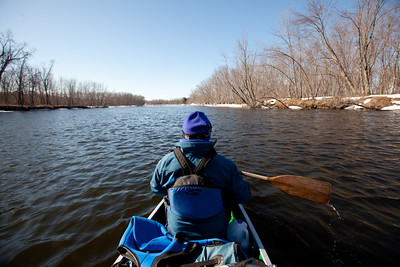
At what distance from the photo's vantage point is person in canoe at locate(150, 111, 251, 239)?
5.32 ft

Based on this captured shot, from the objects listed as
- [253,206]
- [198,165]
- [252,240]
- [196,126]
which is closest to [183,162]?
[198,165]

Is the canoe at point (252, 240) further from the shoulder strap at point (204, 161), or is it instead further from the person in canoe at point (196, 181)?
the shoulder strap at point (204, 161)

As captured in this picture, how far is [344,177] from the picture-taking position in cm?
418

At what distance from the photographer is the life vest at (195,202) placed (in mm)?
1603

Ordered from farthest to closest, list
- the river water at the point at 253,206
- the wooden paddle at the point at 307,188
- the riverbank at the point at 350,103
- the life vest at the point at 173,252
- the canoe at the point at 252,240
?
1. the riverbank at the point at 350,103
2. the wooden paddle at the point at 307,188
3. the river water at the point at 253,206
4. the canoe at the point at 252,240
5. the life vest at the point at 173,252

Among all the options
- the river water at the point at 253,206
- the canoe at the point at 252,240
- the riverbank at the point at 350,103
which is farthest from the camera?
the riverbank at the point at 350,103

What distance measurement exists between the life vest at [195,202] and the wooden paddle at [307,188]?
1.77 metres

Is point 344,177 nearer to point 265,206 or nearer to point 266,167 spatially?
point 266,167

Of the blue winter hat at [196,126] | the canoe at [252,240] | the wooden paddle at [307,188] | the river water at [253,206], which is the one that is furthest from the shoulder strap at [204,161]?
the wooden paddle at [307,188]

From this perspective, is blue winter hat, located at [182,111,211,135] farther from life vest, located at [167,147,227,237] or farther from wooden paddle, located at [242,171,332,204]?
wooden paddle, located at [242,171,332,204]

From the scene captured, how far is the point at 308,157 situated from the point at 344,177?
4.92 ft

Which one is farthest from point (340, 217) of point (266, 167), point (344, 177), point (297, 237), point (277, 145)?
point (277, 145)

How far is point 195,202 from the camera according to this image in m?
1.62

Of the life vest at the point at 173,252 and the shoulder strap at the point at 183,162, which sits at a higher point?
the shoulder strap at the point at 183,162
